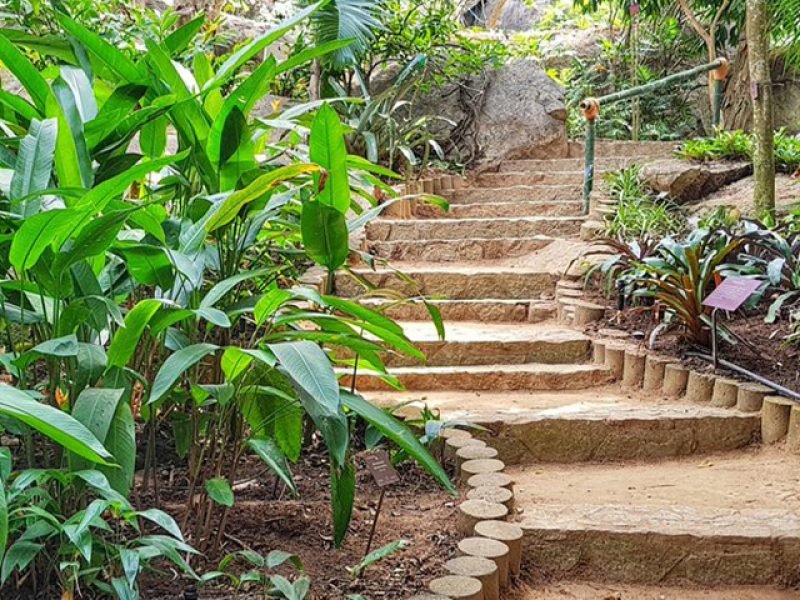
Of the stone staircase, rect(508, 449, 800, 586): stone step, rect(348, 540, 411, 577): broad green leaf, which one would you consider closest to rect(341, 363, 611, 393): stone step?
the stone staircase

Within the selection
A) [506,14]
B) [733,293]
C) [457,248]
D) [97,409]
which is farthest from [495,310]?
[506,14]

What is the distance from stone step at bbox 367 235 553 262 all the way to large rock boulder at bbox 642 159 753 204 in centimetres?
109

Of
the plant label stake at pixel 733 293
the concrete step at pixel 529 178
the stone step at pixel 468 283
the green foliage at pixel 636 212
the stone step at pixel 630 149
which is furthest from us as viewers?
the stone step at pixel 630 149

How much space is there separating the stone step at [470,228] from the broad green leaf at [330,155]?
313 centimetres

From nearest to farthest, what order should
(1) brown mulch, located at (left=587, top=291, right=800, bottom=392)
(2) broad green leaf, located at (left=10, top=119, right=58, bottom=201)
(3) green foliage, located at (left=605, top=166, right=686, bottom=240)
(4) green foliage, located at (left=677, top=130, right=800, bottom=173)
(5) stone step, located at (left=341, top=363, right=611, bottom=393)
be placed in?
1. (2) broad green leaf, located at (left=10, top=119, right=58, bottom=201)
2. (1) brown mulch, located at (left=587, top=291, right=800, bottom=392)
3. (5) stone step, located at (left=341, top=363, right=611, bottom=393)
4. (3) green foliage, located at (left=605, top=166, right=686, bottom=240)
5. (4) green foliage, located at (left=677, top=130, right=800, bottom=173)

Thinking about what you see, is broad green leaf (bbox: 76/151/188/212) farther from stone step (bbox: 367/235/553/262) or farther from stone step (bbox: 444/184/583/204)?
stone step (bbox: 444/184/583/204)

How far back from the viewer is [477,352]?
3271mm

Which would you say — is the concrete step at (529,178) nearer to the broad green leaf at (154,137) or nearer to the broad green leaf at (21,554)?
the broad green leaf at (154,137)

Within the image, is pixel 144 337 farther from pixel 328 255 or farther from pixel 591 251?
pixel 591 251

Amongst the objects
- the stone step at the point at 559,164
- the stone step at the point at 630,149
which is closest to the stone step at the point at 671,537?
the stone step at the point at 559,164

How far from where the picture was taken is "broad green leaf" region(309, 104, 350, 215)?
4.73 feet

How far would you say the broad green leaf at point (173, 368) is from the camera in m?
1.18

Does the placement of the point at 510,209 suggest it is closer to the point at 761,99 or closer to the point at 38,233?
the point at 761,99

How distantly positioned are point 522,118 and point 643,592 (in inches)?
207
